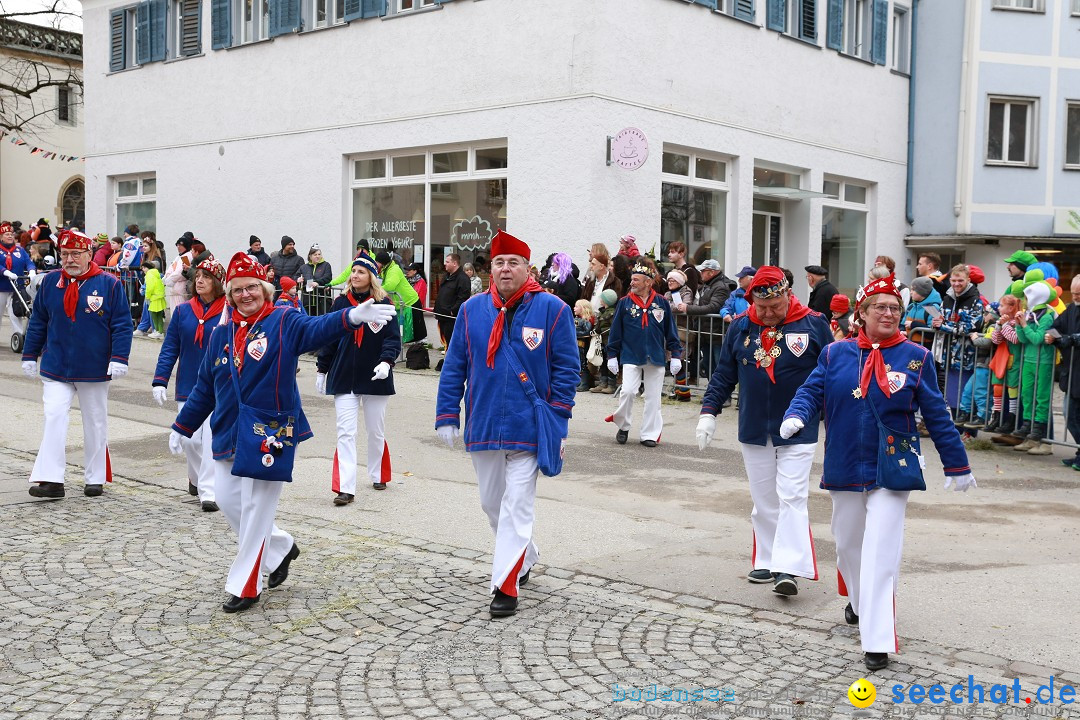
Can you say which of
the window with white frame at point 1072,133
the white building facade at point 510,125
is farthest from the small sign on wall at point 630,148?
the window with white frame at point 1072,133

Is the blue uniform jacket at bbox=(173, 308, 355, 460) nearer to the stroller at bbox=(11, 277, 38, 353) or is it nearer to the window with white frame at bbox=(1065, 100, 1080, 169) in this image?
the stroller at bbox=(11, 277, 38, 353)

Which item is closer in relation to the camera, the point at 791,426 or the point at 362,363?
the point at 791,426

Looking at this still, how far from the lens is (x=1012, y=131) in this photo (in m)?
25.4

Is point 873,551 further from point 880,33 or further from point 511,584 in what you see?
point 880,33

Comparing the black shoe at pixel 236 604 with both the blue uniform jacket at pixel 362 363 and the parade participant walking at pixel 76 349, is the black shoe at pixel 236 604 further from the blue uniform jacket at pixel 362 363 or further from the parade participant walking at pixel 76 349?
the parade participant walking at pixel 76 349

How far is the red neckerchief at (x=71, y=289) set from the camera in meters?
9.05

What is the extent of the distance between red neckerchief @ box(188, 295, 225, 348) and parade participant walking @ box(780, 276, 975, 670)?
4.53 metres

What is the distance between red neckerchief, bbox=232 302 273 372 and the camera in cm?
628

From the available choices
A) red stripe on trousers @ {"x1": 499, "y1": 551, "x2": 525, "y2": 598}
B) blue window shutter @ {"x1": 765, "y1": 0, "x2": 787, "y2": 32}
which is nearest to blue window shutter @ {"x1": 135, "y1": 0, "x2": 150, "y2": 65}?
blue window shutter @ {"x1": 765, "y1": 0, "x2": 787, "y2": 32}

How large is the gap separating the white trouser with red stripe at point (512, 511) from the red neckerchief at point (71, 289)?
170 inches

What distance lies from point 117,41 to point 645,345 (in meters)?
19.2

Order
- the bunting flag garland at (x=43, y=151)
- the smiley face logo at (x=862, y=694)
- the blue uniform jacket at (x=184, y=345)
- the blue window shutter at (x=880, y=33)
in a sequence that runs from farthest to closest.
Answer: the bunting flag garland at (x=43, y=151) < the blue window shutter at (x=880, y=33) < the blue uniform jacket at (x=184, y=345) < the smiley face logo at (x=862, y=694)

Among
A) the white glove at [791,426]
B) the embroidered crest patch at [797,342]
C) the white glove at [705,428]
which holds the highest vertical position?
the embroidered crest patch at [797,342]

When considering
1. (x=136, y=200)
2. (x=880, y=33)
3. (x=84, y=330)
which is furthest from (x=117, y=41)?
(x=84, y=330)
